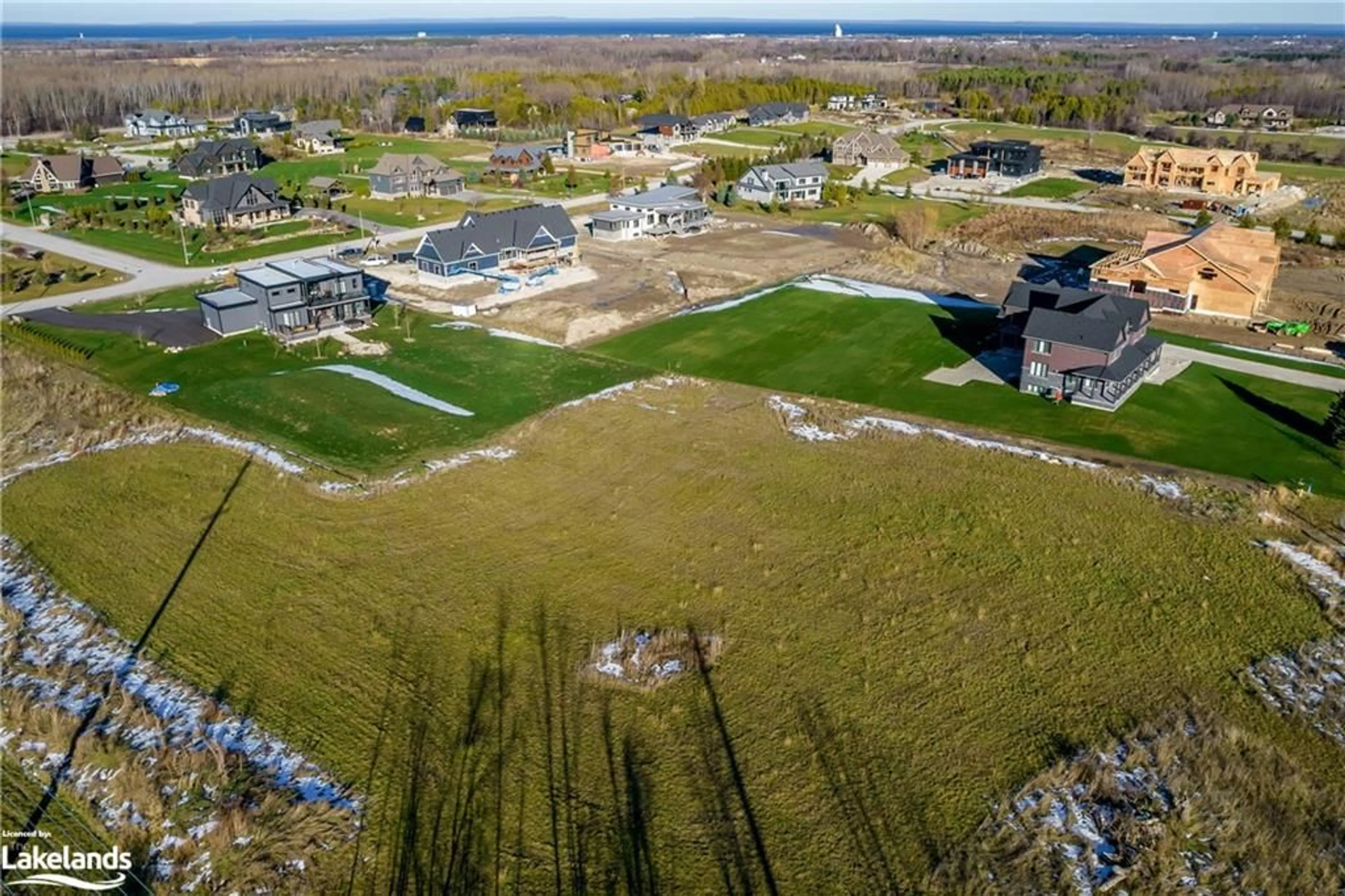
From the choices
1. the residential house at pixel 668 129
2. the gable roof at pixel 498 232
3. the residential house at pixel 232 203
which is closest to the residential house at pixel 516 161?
the residential house at pixel 668 129

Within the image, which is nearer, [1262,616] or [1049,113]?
[1262,616]

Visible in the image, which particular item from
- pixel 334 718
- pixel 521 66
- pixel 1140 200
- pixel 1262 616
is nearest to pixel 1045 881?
pixel 1262 616

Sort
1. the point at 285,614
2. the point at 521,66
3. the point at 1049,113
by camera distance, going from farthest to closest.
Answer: the point at 521,66 < the point at 1049,113 < the point at 285,614

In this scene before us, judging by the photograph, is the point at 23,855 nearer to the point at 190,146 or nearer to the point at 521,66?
the point at 190,146

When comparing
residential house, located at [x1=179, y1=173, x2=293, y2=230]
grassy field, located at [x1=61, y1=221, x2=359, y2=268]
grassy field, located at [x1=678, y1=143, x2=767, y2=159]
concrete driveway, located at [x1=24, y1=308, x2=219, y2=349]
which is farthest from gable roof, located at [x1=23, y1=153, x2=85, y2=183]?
grassy field, located at [x1=678, y1=143, x2=767, y2=159]

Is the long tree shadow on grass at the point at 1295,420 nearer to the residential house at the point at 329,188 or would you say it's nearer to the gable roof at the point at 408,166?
the gable roof at the point at 408,166

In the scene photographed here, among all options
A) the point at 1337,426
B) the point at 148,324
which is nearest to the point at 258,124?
the point at 148,324
